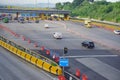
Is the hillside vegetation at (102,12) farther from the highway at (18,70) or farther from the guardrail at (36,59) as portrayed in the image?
the highway at (18,70)

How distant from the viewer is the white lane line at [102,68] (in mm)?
38072

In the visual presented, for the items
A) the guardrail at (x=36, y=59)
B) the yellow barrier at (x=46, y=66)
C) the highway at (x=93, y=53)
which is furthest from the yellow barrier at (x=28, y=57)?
the highway at (x=93, y=53)

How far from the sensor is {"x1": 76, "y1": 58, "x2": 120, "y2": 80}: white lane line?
38072mm

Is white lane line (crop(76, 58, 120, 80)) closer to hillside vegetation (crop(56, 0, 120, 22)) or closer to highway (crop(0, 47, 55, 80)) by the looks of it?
highway (crop(0, 47, 55, 80))

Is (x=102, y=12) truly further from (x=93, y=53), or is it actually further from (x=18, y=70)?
(x=18, y=70)

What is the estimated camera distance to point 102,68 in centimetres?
4181

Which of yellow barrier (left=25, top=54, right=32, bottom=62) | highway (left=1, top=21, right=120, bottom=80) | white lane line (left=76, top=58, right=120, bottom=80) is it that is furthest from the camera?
yellow barrier (left=25, top=54, right=32, bottom=62)

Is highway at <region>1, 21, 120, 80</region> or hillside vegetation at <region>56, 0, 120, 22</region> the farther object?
hillside vegetation at <region>56, 0, 120, 22</region>

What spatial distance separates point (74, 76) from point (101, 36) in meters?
41.6

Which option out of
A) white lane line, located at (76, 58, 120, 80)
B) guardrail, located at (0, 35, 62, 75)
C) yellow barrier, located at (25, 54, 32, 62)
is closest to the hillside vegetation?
guardrail, located at (0, 35, 62, 75)

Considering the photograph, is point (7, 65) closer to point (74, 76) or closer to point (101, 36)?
point (74, 76)

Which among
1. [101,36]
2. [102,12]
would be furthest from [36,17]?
[101,36]

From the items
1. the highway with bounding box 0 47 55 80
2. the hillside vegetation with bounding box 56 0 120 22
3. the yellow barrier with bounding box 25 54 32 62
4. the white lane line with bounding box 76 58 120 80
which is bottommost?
the hillside vegetation with bounding box 56 0 120 22

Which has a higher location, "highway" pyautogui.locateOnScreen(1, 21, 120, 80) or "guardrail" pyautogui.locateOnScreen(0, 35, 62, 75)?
"guardrail" pyautogui.locateOnScreen(0, 35, 62, 75)
